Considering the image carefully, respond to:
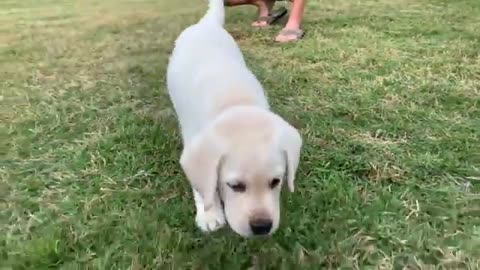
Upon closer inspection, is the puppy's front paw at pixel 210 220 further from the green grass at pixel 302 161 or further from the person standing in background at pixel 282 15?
the person standing in background at pixel 282 15

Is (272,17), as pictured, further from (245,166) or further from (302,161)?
(245,166)

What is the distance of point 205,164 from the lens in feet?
5.84

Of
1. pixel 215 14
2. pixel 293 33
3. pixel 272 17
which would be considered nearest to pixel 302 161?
pixel 215 14

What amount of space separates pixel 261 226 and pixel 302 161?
77 centimetres

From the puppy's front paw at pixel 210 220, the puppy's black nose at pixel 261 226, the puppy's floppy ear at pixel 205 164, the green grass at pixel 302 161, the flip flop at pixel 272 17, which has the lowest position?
the flip flop at pixel 272 17

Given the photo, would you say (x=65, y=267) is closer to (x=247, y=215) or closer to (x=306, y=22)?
(x=247, y=215)

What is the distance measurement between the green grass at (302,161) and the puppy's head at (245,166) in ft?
0.55

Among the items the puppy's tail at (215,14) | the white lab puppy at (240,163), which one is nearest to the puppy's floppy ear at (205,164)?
the white lab puppy at (240,163)

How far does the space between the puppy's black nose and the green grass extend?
0.12m

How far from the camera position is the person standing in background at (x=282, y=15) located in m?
4.54

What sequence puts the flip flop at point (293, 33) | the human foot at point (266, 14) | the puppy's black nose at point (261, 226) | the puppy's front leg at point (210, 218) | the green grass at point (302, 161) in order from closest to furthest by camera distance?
the puppy's black nose at point (261, 226) → the green grass at point (302, 161) → the puppy's front leg at point (210, 218) → the flip flop at point (293, 33) → the human foot at point (266, 14)

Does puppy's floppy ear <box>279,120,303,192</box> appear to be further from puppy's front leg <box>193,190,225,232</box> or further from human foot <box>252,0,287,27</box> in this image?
human foot <box>252,0,287,27</box>

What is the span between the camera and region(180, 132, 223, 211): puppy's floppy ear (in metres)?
1.77

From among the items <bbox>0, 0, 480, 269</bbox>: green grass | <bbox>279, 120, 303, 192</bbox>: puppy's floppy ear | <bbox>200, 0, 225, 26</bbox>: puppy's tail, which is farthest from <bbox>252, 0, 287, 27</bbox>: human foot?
<bbox>279, 120, 303, 192</bbox>: puppy's floppy ear
